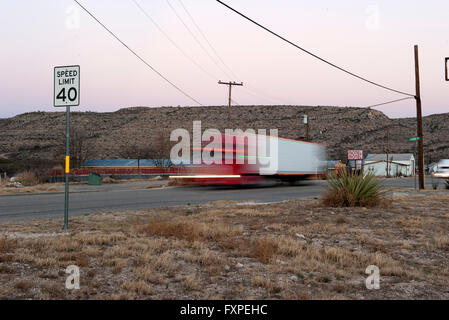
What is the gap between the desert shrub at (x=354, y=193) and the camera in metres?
12.9

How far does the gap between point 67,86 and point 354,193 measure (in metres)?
9.10

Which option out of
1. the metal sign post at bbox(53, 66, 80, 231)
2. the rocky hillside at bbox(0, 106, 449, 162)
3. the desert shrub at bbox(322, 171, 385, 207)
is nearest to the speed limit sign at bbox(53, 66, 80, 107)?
the metal sign post at bbox(53, 66, 80, 231)

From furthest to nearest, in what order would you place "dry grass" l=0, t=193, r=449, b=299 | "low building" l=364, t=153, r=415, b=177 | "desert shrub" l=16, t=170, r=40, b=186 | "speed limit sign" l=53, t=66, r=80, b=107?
"low building" l=364, t=153, r=415, b=177, "desert shrub" l=16, t=170, r=40, b=186, "speed limit sign" l=53, t=66, r=80, b=107, "dry grass" l=0, t=193, r=449, b=299

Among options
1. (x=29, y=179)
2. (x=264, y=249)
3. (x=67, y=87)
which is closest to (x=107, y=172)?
(x=29, y=179)

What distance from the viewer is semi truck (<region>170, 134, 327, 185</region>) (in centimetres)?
2136

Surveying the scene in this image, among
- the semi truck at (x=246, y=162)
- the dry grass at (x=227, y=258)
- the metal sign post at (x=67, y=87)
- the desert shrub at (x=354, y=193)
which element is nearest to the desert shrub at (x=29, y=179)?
the semi truck at (x=246, y=162)

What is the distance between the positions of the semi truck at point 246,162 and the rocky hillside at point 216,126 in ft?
206

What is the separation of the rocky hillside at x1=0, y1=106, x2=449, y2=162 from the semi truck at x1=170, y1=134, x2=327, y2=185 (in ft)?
206

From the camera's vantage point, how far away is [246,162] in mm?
22047

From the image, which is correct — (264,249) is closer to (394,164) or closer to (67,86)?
(67,86)

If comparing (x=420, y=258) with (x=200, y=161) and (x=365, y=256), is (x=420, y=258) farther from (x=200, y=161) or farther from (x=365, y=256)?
(x=200, y=161)

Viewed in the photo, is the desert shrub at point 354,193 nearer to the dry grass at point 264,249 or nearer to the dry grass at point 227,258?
the dry grass at point 227,258

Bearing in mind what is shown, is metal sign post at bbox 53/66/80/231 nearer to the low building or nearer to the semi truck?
the semi truck
